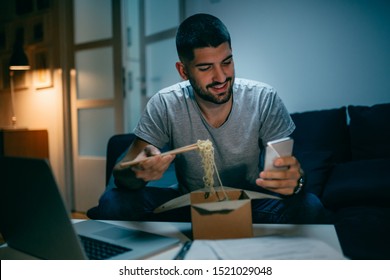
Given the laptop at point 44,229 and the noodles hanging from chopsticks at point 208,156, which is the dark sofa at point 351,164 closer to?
the noodles hanging from chopsticks at point 208,156

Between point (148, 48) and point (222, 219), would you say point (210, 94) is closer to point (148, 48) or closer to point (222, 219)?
point (222, 219)

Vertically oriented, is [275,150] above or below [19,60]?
below

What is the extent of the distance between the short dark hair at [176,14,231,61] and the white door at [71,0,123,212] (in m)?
1.87

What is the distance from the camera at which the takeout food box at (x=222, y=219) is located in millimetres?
785

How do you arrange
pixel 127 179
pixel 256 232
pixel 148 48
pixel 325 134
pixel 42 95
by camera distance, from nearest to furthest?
pixel 256 232 → pixel 127 179 → pixel 325 134 → pixel 148 48 → pixel 42 95

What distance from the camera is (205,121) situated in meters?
1.37

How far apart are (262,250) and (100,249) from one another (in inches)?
13.2

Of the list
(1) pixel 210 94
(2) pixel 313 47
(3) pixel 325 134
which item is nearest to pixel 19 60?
(2) pixel 313 47

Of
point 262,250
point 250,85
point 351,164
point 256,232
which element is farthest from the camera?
point 351,164

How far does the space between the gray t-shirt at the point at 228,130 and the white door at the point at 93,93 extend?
1792 mm

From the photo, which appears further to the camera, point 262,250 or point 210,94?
point 210,94

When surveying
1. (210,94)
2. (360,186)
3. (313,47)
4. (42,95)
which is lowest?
(360,186)

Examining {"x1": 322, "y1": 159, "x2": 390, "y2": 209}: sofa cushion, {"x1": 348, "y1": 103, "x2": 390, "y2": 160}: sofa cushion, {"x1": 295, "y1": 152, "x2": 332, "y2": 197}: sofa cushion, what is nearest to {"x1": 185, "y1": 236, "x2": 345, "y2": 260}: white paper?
{"x1": 322, "y1": 159, "x2": 390, "y2": 209}: sofa cushion
